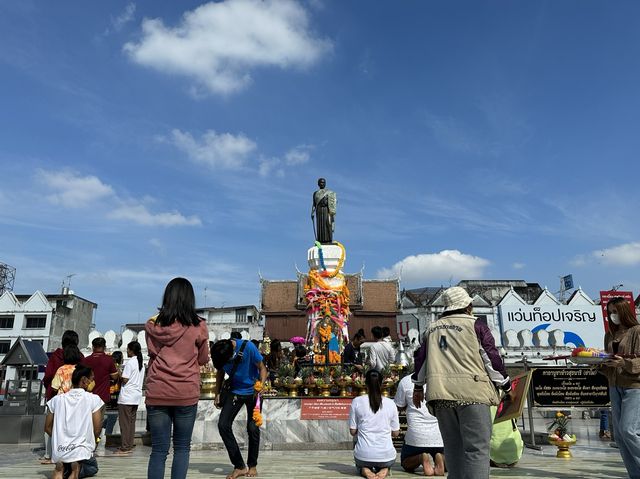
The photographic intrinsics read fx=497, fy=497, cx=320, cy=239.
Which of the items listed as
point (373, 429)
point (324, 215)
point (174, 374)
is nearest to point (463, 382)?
point (174, 374)

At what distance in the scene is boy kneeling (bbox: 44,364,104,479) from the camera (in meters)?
4.89

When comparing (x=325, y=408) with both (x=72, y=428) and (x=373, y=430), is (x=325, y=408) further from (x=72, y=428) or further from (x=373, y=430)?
(x=72, y=428)

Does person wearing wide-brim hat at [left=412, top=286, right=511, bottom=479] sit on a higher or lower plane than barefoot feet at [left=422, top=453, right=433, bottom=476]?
higher

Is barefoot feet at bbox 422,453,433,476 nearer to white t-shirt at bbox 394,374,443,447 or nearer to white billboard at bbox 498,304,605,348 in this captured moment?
white t-shirt at bbox 394,374,443,447

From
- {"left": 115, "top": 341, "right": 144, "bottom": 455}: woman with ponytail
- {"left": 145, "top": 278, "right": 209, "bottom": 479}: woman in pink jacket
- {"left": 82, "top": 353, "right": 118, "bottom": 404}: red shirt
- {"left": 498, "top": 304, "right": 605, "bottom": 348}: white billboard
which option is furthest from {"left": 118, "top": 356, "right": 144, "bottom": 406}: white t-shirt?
{"left": 498, "top": 304, "right": 605, "bottom": 348}: white billboard

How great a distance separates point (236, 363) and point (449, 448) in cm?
260

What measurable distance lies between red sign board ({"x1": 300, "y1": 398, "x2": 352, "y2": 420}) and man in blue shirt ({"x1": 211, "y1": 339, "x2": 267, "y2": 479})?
10.5 feet

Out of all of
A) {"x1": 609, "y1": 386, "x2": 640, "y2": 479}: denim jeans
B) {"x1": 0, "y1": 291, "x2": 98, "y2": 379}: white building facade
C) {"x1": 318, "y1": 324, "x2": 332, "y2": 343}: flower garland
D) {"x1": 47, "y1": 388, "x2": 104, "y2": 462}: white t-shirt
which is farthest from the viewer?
{"x1": 0, "y1": 291, "x2": 98, "y2": 379}: white building facade

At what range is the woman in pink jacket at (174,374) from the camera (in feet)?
12.1

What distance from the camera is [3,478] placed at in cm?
530

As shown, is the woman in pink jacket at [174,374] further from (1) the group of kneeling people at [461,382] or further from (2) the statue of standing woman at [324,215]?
(2) the statue of standing woman at [324,215]

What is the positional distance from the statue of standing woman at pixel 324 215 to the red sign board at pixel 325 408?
8.96m

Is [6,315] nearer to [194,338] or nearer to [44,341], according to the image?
[44,341]

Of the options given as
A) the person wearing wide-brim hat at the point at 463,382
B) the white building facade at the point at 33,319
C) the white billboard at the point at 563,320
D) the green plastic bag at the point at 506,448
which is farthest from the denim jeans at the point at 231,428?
the white building facade at the point at 33,319
